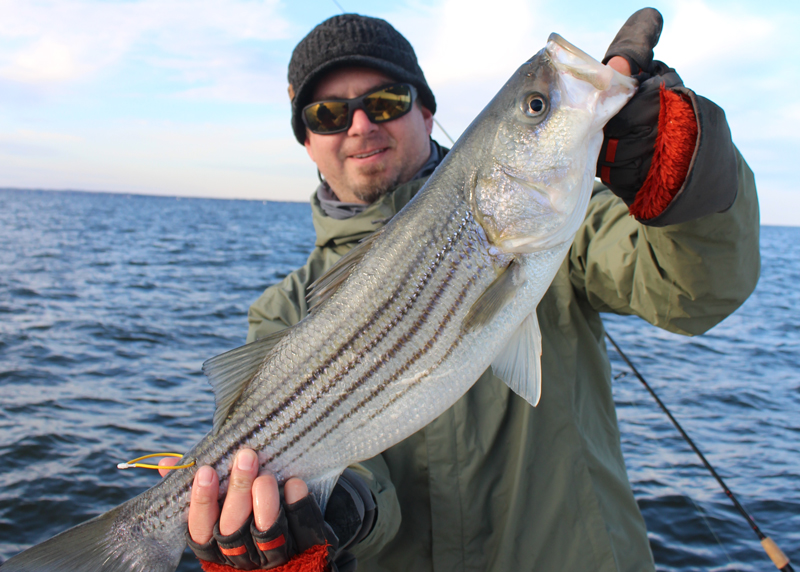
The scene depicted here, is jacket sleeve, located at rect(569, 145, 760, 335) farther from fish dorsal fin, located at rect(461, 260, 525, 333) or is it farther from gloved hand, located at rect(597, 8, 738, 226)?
fish dorsal fin, located at rect(461, 260, 525, 333)

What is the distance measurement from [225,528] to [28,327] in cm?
1393

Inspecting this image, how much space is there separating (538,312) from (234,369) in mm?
1736

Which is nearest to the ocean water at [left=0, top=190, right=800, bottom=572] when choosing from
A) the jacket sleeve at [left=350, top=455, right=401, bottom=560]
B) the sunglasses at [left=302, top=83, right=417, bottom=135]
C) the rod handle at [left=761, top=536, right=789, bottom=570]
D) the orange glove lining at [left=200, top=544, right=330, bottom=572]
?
the rod handle at [left=761, top=536, right=789, bottom=570]

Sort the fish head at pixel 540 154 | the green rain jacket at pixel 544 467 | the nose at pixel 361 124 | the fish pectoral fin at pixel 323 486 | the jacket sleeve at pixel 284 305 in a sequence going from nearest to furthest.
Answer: the fish head at pixel 540 154, the fish pectoral fin at pixel 323 486, the green rain jacket at pixel 544 467, the jacket sleeve at pixel 284 305, the nose at pixel 361 124

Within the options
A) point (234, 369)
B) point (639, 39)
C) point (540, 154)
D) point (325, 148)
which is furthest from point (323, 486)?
point (325, 148)

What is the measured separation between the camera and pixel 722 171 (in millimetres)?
1865

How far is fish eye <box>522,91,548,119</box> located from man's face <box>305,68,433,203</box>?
188 centimetres

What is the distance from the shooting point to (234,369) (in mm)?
2355

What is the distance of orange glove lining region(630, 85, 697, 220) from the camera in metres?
1.85

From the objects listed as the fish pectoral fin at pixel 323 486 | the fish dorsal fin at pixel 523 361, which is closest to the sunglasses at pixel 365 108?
the fish dorsal fin at pixel 523 361

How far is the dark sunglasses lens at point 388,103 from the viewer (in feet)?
12.4

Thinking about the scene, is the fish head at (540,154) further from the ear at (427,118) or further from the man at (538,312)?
the ear at (427,118)

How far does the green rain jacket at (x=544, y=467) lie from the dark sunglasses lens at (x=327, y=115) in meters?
1.84

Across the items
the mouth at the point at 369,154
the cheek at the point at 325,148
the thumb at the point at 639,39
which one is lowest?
the thumb at the point at 639,39
